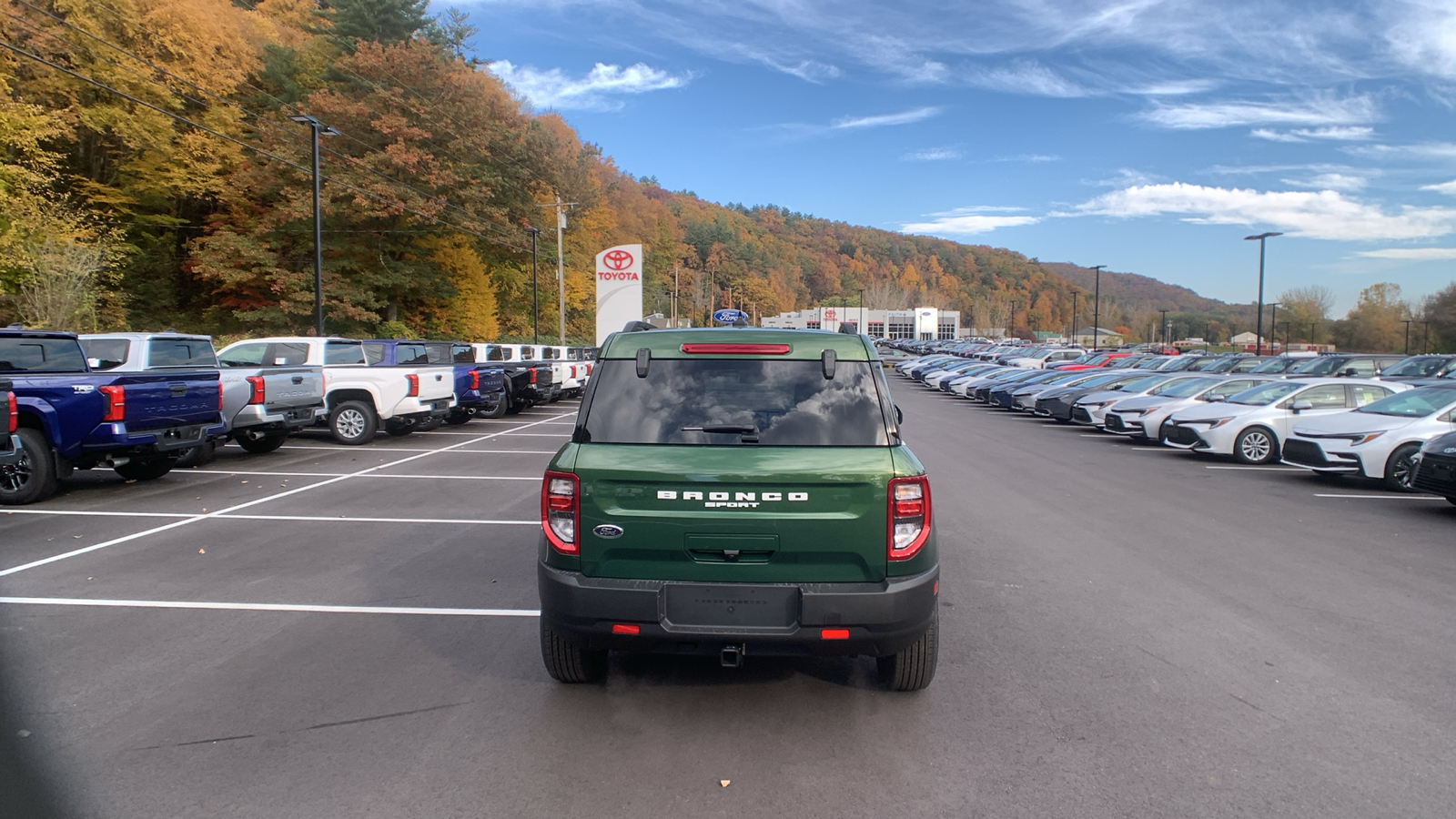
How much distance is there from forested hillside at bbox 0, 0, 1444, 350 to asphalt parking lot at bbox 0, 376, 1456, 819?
2666cm

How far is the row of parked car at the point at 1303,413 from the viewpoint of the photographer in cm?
1126

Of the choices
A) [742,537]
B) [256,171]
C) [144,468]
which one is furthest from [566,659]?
[256,171]

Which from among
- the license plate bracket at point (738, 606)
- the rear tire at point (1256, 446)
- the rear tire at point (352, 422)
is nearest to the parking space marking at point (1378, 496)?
the rear tire at point (1256, 446)

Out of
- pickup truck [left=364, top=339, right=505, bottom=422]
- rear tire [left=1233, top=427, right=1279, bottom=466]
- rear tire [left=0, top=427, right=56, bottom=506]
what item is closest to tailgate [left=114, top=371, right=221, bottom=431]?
rear tire [left=0, top=427, right=56, bottom=506]

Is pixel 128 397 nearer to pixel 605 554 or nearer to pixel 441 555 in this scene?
pixel 441 555

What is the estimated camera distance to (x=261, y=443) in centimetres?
1426

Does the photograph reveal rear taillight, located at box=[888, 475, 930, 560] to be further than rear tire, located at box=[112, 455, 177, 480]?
No

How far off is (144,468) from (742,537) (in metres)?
11.1

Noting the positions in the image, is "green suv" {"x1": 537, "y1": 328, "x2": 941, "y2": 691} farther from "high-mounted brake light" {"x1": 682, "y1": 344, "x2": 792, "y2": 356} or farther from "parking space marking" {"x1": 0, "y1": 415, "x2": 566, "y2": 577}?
"parking space marking" {"x1": 0, "y1": 415, "x2": 566, "y2": 577}

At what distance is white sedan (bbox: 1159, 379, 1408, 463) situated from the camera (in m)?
14.1

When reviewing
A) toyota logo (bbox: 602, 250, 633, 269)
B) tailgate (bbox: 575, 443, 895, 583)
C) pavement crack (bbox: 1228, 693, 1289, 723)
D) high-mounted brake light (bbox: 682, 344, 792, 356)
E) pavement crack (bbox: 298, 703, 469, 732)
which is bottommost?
pavement crack (bbox: 298, 703, 469, 732)

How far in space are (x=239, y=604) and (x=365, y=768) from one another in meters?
3.04

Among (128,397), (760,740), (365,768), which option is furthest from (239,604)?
(128,397)

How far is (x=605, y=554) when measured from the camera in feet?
12.5
